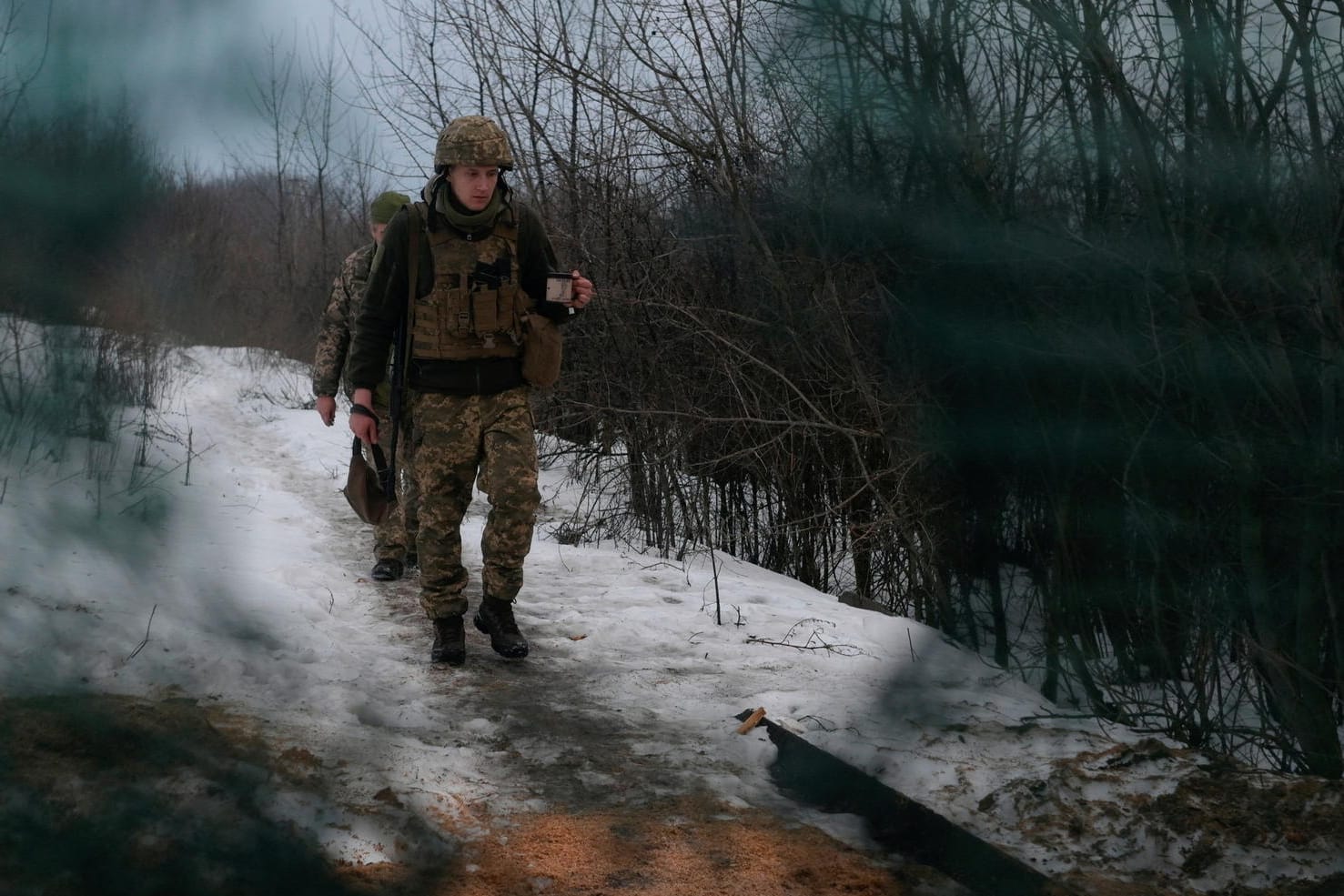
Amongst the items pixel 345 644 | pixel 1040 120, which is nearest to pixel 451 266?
pixel 345 644

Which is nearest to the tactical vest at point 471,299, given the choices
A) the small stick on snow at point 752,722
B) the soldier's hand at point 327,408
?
the soldier's hand at point 327,408

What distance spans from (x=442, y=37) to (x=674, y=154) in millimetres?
3448

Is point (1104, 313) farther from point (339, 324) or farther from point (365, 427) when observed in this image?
point (339, 324)

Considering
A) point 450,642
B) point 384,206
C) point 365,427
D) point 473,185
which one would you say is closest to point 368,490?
point 365,427

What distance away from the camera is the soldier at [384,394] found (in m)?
6.24

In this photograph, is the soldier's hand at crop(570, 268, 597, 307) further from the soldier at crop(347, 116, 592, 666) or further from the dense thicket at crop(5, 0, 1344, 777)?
the dense thicket at crop(5, 0, 1344, 777)

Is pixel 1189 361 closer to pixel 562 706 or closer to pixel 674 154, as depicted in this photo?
pixel 562 706

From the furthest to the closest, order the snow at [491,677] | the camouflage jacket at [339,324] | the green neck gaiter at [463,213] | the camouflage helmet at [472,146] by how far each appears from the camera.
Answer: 1. the camouflage jacket at [339,324]
2. the green neck gaiter at [463,213]
3. the camouflage helmet at [472,146]
4. the snow at [491,677]

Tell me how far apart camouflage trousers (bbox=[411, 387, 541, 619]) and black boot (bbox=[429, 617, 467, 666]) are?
0.12ft

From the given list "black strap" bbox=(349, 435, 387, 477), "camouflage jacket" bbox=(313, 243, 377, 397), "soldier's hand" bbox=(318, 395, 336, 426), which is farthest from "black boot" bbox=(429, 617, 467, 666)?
"camouflage jacket" bbox=(313, 243, 377, 397)

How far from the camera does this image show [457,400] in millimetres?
4785

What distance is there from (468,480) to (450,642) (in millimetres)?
651

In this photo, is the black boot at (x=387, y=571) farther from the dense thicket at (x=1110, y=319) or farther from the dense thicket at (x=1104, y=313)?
the dense thicket at (x=1110, y=319)

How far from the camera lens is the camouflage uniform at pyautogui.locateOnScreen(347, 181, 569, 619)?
15.4ft
